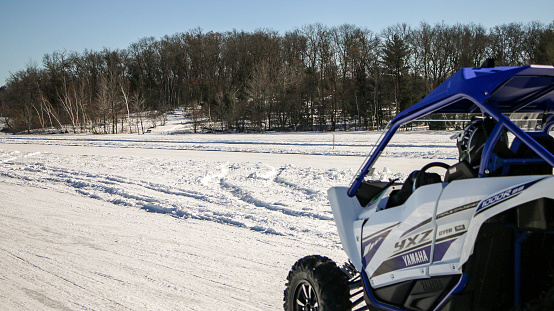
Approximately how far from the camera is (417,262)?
7.95 ft

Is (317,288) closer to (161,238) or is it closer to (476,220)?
(476,220)

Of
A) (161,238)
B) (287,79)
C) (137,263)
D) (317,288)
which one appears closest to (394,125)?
(317,288)

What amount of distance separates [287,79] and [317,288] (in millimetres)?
56907

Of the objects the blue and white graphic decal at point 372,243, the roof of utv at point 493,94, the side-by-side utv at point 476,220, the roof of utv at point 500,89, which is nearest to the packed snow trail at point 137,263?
the blue and white graphic decal at point 372,243

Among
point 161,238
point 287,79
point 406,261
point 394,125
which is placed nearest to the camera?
point 406,261

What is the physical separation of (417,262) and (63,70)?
91.5 m

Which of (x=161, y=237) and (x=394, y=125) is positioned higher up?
(x=394, y=125)

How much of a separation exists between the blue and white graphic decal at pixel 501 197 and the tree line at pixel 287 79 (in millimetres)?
42352

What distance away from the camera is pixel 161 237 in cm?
680

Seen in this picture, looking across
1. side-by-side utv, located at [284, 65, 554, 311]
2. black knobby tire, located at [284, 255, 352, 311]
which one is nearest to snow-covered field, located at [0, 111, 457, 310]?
black knobby tire, located at [284, 255, 352, 311]

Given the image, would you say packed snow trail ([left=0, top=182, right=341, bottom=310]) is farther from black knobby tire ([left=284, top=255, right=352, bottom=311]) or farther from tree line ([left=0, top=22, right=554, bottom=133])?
tree line ([left=0, top=22, right=554, bottom=133])

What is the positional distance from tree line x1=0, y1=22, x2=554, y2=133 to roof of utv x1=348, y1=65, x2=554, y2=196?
1617 inches

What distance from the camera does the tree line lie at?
165 feet

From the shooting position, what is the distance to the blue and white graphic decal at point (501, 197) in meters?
1.87
